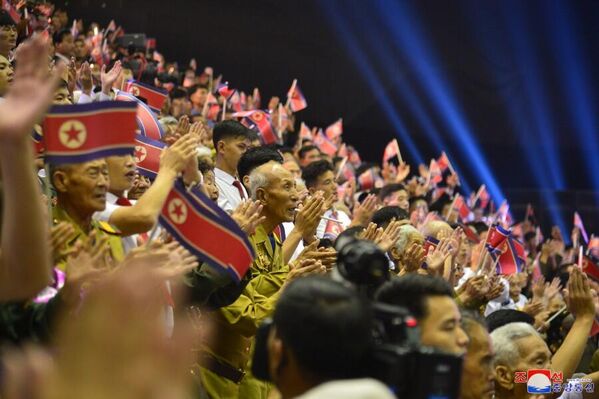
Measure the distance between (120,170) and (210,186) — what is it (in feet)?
3.15

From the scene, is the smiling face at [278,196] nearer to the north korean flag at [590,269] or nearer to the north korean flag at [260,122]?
the north korean flag at [260,122]

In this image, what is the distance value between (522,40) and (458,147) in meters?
1.91

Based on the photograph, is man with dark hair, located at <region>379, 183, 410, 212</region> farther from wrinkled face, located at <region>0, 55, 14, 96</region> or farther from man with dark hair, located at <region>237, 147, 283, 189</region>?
wrinkled face, located at <region>0, 55, 14, 96</region>

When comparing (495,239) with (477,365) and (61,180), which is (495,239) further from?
(61,180)

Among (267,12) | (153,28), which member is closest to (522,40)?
(267,12)

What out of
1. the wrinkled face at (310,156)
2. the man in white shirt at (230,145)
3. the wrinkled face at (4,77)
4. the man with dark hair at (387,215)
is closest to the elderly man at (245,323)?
the man in white shirt at (230,145)

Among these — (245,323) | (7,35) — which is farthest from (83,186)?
(7,35)

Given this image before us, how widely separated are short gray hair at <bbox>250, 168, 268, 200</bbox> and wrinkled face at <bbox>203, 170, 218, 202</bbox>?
0.18m

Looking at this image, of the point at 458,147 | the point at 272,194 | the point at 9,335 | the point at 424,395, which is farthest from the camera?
the point at 458,147

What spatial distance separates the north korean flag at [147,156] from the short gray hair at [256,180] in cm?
54

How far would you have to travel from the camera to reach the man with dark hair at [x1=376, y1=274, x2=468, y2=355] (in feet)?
9.67

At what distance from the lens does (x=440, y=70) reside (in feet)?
56.8

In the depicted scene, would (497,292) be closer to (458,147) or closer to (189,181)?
(189,181)

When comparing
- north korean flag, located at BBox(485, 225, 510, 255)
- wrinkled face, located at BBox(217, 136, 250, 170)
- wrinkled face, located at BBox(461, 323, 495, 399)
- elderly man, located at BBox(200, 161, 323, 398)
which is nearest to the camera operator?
wrinkled face, located at BBox(461, 323, 495, 399)
